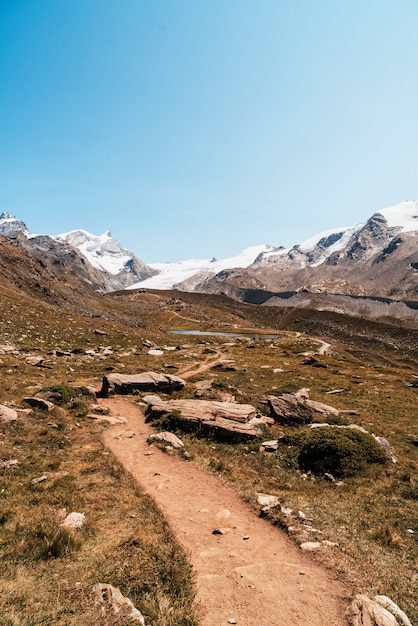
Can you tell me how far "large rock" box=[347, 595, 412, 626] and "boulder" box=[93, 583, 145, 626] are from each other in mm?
5575

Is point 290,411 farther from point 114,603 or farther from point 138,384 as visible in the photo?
point 114,603

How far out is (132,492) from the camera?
14.5 meters

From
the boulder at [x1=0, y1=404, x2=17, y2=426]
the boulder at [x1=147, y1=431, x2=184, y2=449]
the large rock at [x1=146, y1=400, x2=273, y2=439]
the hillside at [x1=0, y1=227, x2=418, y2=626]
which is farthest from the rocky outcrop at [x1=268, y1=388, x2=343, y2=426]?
the boulder at [x1=0, y1=404, x2=17, y2=426]

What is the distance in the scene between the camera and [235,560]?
1105 centimetres

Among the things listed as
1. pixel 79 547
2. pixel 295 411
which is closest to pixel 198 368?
pixel 295 411

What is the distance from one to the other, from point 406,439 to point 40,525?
1014 inches

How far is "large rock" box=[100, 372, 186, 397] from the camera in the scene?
1240 inches

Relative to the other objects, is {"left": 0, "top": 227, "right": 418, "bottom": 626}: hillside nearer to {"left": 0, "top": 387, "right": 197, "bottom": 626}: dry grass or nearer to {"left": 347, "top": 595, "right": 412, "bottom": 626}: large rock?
{"left": 0, "top": 387, "right": 197, "bottom": 626}: dry grass

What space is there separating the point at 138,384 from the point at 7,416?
14302mm

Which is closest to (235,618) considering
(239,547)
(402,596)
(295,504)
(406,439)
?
(239,547)

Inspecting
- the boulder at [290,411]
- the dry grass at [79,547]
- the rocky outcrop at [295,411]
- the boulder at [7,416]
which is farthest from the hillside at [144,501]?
the rocky outcrop at [295,411]

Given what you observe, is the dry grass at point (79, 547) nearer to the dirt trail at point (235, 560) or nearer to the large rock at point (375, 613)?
the dirt trail at point (235, 560)

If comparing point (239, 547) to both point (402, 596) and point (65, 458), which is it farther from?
point (65, 458)

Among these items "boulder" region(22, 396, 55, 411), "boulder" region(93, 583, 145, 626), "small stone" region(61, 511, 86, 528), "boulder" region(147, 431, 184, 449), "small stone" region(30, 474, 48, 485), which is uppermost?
"boulder" region(22, 396, 55, 411)
